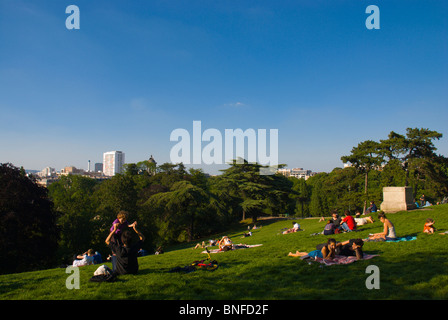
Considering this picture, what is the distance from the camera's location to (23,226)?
880 inches

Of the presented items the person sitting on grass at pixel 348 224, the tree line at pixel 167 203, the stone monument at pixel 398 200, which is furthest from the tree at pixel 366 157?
the person sitting on grass at pixel 348 224

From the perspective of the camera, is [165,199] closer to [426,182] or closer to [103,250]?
[103,250]

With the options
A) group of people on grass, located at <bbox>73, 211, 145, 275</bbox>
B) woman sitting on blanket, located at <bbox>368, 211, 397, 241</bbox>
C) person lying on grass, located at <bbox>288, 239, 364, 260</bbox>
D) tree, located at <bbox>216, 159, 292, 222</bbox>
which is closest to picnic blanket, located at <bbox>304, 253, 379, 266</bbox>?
person lying on grass, located at <bbox>288, 239, 364, 260</bbox>

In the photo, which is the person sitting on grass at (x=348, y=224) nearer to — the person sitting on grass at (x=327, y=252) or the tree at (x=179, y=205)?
the person sitting on grass at (x=327, y=252)

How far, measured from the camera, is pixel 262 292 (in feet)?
19.6

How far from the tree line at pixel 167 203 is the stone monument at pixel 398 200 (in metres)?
17.1

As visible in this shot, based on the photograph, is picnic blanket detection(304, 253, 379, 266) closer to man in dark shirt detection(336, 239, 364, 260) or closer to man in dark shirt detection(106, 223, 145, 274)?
man in dark shirt detection(336, 239, 364, 260)

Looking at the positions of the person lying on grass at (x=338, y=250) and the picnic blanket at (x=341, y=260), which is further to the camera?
the person lying on grass at (x=338, y=250)

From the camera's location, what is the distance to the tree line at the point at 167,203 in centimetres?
2253

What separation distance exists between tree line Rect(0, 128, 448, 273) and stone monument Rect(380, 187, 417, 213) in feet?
56.1

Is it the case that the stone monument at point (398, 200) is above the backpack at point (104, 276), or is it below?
above

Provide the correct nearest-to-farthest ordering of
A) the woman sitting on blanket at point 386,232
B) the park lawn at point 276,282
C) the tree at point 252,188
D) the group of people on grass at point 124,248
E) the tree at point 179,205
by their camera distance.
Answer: the park lawn at point 276,282, the group of people on grass at point 124,248, the woman sitting on blanket at point 386,232, the tree at point 179,205, the tree at point 252,188

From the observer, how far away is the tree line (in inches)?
887
